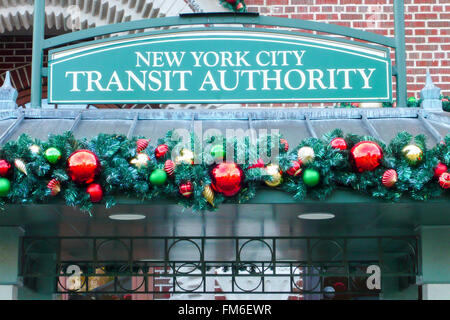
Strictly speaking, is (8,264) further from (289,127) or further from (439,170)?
→ (439,170)

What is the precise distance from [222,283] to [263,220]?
17.5 feet

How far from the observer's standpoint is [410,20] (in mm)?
9648

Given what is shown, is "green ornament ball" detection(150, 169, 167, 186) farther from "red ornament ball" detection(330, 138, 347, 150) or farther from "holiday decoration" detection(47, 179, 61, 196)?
"red ornament ball" detection(330, 138, 347, 150)

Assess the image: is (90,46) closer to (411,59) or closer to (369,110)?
(369,110)

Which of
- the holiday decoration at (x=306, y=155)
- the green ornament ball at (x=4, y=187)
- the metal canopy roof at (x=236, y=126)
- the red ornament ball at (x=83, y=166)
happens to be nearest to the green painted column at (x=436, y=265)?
the metal canopy roof at (x=236, y=126)

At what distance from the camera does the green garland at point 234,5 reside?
907cm

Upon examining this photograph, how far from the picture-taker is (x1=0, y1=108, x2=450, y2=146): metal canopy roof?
507cm

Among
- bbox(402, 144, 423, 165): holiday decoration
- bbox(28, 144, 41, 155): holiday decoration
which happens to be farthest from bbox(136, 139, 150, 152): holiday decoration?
bbox(402, 144, 423, 165): holiday decoration

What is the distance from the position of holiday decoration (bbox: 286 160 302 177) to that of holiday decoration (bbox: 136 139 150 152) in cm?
86

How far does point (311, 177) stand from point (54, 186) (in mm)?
1478

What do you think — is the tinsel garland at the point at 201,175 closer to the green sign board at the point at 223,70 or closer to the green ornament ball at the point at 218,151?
the green ornament ball at the point at 218,151

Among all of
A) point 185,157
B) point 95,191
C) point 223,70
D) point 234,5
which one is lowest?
point 95,191

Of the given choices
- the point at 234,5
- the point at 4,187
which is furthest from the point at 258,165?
the point at 234,5

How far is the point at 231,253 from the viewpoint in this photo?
282 inches
